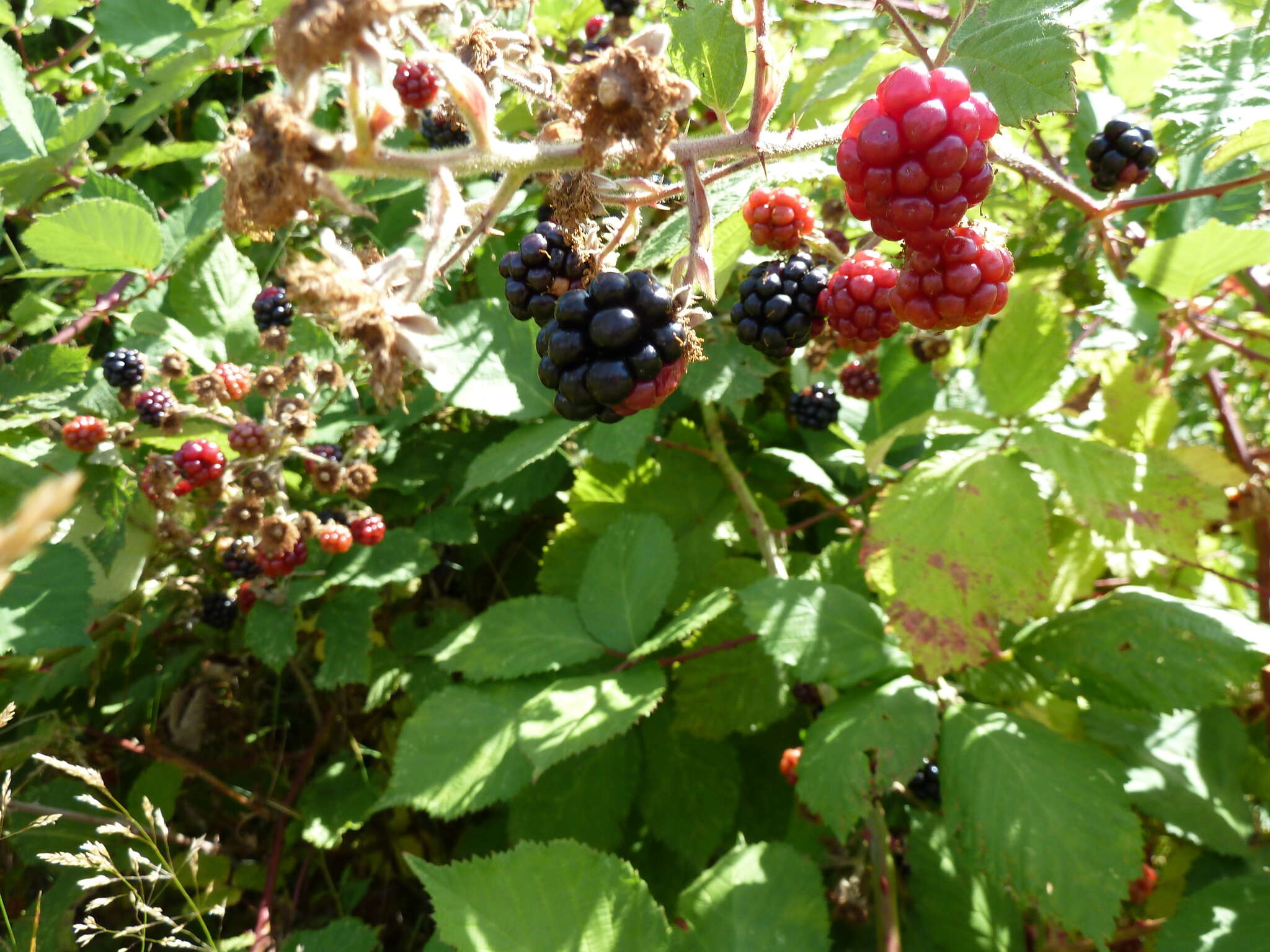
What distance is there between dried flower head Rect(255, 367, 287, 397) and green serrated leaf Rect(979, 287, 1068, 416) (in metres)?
1.76

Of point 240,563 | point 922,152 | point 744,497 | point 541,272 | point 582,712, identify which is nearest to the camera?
point 922,152

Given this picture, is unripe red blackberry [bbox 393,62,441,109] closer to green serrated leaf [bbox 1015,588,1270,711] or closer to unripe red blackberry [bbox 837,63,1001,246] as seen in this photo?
unripe red blackberry [bbox 837,63,1001,246]

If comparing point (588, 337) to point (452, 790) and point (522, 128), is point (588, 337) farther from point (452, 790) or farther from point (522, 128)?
point (522, 128)

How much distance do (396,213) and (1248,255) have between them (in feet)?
7.72

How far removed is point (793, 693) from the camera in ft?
7.29

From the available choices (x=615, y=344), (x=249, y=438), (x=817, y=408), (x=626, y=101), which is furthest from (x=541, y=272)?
(x=817, y=408)

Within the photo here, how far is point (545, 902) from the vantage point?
1.43 meters

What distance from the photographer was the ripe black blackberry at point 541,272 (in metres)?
1.25

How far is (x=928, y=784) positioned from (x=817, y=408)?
1115 millimetres

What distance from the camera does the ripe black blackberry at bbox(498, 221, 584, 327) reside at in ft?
4.10

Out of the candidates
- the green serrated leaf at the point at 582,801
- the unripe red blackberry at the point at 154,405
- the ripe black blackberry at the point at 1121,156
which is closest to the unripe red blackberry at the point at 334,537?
the unripe red blackberry at the point at 154,405

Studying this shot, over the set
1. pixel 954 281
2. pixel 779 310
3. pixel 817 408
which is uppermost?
pixel 954 281

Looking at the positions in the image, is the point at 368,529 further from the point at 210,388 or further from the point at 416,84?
the point at 416,84

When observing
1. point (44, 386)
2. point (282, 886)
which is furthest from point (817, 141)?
point (282, 886)
